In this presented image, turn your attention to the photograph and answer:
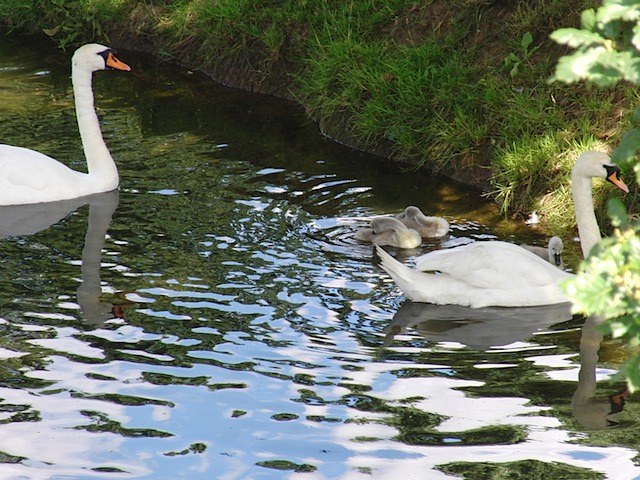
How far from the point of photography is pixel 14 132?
1102 centimetres

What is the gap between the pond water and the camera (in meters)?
5.32

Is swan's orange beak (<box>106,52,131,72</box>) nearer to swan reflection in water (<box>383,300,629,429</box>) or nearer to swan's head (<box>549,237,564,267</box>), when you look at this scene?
swan reflection in water (<box>383,300,629,429</box>)

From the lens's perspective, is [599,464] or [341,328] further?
[341,328]

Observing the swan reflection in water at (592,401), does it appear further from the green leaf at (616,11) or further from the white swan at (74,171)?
the white swan at (74,171)

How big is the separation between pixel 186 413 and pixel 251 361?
714 mm

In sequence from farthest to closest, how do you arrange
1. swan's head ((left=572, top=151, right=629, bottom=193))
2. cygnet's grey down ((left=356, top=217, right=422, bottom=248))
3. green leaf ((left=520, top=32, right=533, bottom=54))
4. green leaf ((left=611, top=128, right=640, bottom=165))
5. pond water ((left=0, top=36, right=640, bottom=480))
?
green leaf ((left=520, top=32, right=533, bottom=54))
cygnet's grey down ((left=356, top=217, right=422, bottom=248))
swan's head ((left=572, top=151, right=629, bottom=193))
pond water ((left=0, top=36, right=640, bottom=480))
green leaf ((left=611, top=128, right=640, bottom=165))

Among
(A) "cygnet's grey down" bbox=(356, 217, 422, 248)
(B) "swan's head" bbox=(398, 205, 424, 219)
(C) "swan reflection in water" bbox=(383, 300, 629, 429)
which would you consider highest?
(B) "swan's head" bbox=(398, 205, 424, 219)

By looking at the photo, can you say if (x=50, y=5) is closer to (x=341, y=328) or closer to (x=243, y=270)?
(x=243, y=270)

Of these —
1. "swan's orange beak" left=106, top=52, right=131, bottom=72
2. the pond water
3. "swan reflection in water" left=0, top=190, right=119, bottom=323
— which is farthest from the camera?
"swan's orange beak" left=106, top=52, right=131, bottom=72

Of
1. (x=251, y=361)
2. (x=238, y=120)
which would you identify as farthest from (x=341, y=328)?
(x=238, y=120)

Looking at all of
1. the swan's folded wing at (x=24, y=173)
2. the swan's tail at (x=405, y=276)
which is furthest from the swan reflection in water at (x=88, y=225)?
the swan's tail at (x=405, y=276)

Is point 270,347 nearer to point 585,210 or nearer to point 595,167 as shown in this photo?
point 585,210

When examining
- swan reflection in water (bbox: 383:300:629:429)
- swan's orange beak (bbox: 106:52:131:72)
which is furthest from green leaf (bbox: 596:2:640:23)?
swan's orange beak (bbox: 106:52:131:72)

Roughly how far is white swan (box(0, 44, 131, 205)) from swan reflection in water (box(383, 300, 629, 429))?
11.3 feet
